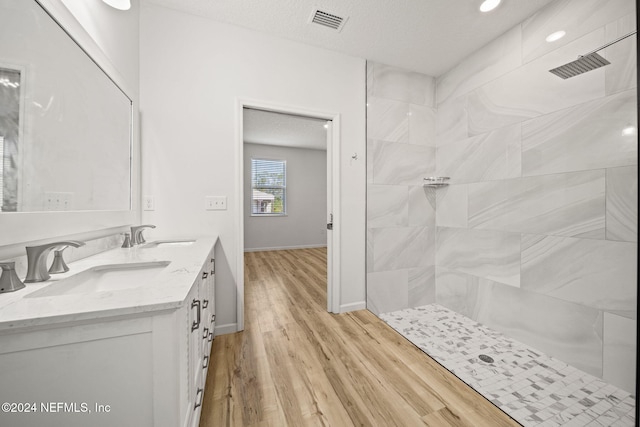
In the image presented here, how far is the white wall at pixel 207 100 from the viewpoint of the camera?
71.0 inches

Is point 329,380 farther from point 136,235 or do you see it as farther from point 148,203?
point 148,203

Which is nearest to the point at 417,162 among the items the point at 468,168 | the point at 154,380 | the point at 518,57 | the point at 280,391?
the point at 468,168

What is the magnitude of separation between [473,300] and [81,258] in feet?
9.91

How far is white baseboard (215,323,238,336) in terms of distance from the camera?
6.43 ft

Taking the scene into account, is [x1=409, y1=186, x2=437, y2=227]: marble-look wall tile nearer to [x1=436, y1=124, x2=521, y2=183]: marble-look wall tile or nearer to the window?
[x1=436, y1=124, x2=521, y2=183]: marble-look wall tile

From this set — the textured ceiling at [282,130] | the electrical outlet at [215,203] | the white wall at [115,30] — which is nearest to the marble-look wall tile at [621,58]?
the electrical outlet at [215,203]

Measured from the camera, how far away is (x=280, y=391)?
137 cm

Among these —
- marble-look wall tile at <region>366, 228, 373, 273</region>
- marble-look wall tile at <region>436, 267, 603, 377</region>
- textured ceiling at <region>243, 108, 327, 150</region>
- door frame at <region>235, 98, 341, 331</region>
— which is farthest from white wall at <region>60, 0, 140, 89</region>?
marble-look wall tile at <region>436, 267, 603, 377</region>

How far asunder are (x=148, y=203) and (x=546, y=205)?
307 cm

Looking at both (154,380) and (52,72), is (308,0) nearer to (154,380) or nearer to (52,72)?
(52,72)

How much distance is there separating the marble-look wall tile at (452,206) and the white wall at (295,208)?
12.5 feet

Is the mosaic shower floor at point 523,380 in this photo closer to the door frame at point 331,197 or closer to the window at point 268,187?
the door frame at point 331,197

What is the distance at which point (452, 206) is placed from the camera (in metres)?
2.48

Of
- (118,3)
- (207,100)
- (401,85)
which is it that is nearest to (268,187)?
(207,100)
